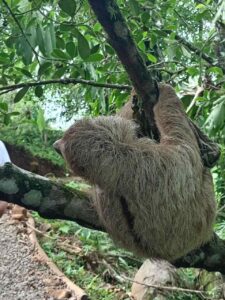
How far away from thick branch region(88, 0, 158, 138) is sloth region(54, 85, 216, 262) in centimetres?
27

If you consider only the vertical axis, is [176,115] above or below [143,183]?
above

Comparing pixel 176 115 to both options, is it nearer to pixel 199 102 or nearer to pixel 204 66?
pixel 199 102

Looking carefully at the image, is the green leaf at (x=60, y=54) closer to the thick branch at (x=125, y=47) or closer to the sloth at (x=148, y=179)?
the sloth at (x=148, y=179)

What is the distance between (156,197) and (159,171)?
162 millimetres

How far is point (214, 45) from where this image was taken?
525cm

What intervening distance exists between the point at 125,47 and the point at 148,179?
0.86 m

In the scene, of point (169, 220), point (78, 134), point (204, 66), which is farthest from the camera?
point (204, 66)

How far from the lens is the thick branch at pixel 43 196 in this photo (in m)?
2.72

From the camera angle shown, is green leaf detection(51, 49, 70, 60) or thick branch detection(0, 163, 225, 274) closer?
thick branch detection(0, 163, 225, 274)

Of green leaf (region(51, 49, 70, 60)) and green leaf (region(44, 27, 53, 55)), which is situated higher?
green leaf (region(44, 27, 53, 55))

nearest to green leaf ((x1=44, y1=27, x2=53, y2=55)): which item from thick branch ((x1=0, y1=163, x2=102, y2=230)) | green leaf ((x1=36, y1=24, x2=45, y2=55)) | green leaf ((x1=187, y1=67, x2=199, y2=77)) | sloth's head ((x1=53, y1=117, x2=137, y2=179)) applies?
green leaf ((x1=36, y1=24, x2=45, y2=55))

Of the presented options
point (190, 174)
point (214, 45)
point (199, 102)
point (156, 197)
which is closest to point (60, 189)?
point (156, 197)

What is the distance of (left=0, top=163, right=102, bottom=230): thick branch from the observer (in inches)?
107

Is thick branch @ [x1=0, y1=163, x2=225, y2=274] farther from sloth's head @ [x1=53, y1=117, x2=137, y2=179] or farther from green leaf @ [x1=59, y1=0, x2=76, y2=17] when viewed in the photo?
green leaf @ [x1=59, y1=0, x2=76, y2=17]
